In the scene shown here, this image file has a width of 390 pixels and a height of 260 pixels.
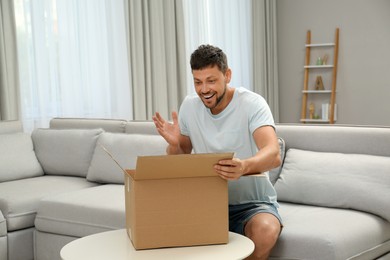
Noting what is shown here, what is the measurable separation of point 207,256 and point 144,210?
9.5 inches

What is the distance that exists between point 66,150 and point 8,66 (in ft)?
3.23

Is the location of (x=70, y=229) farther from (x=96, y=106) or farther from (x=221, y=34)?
(x=221, y=34)

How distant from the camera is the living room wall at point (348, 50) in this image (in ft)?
22.2

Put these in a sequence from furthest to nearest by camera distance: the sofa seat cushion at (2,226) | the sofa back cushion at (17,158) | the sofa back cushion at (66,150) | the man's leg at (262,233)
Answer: the sofa back cushion at (66,150) → the sofa back cushion at (17,158) → the sofa seat cushion at (2,226) → the man's leg at (262,233)

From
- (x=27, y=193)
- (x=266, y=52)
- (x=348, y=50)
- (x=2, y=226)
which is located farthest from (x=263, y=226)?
(x=266, y=52)

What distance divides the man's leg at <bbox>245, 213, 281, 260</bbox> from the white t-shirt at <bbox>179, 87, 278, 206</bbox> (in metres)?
0.12

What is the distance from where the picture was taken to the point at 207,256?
6.37 feet

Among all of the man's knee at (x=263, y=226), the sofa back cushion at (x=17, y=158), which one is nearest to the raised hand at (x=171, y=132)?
the man's knee at (x=263, y=226)

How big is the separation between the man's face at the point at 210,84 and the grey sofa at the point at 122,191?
62cm

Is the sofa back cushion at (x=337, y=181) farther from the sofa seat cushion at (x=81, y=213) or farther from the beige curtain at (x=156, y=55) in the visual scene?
the beige curtain at (x=156, y=55)

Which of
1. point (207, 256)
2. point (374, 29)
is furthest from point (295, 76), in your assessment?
point (207, 256)

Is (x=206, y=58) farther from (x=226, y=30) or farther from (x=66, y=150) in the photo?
(x=226, y=30)

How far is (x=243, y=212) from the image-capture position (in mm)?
2445

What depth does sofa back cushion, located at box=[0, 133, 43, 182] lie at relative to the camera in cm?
390
